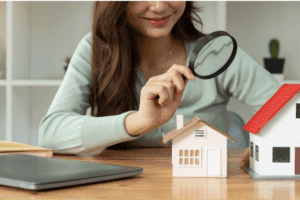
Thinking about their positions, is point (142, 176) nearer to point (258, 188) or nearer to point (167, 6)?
point (258, 188)

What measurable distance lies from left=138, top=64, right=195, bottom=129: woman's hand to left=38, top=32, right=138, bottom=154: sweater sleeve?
0.09 meters

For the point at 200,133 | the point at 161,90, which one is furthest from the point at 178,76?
the point at 200,133

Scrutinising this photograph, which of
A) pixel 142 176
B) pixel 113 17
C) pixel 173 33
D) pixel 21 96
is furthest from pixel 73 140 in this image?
pixel 21 96

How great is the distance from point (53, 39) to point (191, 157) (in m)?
1.96


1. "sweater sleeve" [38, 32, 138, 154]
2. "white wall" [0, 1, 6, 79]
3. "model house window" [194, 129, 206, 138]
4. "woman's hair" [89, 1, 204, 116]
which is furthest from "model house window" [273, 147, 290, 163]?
"white wall" [0, 1, 6, 79]

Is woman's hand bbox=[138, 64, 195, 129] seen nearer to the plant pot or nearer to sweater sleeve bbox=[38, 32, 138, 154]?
sweater sleeve bbox=[38, 32, 138, 154]

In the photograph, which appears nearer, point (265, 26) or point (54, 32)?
point (265, 26)

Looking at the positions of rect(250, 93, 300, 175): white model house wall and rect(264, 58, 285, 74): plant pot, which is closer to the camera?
rect(250, 93, 300, 175): white model house wall

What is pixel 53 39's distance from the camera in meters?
2.36

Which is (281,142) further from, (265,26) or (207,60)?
(265,26)

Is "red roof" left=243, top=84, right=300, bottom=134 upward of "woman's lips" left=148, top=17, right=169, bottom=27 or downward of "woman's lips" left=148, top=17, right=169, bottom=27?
downward

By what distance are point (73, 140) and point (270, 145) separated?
527 mm

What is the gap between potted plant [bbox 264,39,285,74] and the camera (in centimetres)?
205

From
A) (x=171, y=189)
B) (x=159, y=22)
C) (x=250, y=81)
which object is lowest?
(x=171, y=189)
